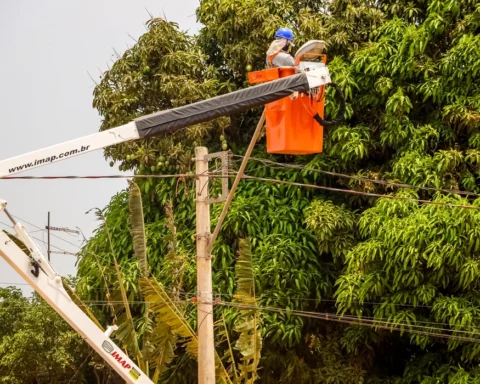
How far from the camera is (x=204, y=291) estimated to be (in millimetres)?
11172

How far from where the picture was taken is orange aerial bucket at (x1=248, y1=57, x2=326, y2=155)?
31.4 feet

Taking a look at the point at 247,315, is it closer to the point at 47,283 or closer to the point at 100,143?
the point at 47,283

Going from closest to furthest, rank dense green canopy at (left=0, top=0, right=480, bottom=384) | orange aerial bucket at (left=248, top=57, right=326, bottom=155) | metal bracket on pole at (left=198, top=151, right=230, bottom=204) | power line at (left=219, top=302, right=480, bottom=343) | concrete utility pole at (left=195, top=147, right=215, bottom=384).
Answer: orange aerial bucket at (left=248, top=57, right=326, bottom=155)
concrete utility pole at (left=195, top=147, right=215, bottom=384)
metal bracket on pole at (left=198, top=151, right=230, bottom=204)
power line at (left=219, top=302, right=480, bottom=343)
dense green canopy at (left=0, top=0, right=480, bottom=384)

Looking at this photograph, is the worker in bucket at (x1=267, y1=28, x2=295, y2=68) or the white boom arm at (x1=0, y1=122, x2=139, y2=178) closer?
the white boom arm at (x1=0, y1=122, x2=139, y2=178)

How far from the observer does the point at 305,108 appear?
9.63m

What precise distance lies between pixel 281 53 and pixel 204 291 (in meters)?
2.81

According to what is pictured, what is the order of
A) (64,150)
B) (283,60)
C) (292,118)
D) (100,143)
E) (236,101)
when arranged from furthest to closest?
(283,60)
(292,118)
(236,101)
(100,143)
(64,150)

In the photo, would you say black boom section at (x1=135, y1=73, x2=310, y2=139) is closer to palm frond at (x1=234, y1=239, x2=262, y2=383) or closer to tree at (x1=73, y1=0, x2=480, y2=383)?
palm frond at (x1=234, y1=239, x2=262, y2=383)

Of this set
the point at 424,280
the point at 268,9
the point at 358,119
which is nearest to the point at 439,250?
the point at 424,280

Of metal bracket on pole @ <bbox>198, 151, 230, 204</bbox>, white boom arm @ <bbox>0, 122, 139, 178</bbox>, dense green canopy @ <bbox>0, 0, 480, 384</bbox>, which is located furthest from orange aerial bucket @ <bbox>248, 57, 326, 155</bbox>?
dense green canopy @ <bbox>0, 0, 480, 384</bbox>

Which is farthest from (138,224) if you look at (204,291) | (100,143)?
(100,143)

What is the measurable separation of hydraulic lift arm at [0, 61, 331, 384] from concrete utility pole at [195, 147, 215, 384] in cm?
164

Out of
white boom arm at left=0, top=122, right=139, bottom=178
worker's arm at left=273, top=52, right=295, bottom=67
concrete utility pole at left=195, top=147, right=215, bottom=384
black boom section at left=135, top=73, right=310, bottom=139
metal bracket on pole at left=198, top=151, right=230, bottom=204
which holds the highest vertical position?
worker's arm at left=273, top=52, right=295, bottom=67

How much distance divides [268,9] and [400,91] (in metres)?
2.53
